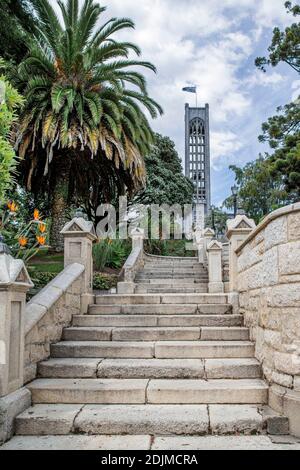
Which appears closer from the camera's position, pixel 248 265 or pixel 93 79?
pixel 248 265

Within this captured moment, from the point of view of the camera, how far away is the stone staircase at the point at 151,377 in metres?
3.95

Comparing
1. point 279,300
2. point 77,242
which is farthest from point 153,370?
point 77,242

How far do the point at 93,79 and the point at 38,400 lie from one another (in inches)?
395

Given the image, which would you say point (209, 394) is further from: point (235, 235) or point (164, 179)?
point (164, 179)

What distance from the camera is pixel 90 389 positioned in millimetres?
4449

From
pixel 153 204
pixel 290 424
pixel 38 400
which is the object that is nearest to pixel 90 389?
pixel 38 400

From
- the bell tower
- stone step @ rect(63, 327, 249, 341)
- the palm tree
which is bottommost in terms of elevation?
stone step @ rect(63, 327, 249, 341)

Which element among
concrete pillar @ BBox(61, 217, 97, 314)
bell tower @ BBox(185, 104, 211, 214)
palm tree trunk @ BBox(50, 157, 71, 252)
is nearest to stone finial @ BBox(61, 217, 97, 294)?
concrete pillar @ BBox(61, 217, 97, 314)

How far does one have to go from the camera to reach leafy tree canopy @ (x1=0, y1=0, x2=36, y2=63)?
→ 10.7 metres

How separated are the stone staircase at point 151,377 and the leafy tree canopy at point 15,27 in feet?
28.4

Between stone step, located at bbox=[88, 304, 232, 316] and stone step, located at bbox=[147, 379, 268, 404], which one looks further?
stone step, located at bbox=[88, 304, 232, 316]

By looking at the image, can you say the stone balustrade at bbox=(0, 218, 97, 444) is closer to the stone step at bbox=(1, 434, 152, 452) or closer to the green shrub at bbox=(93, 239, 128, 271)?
the stone step at bbox=(1, 434, 152, 452)

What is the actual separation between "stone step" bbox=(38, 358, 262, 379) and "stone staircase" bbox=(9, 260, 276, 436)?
0.01 m
